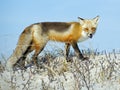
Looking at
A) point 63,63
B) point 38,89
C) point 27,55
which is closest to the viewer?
point 38,89

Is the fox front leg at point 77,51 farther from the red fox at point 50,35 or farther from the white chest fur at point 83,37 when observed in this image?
the white chest fur at point 83,37

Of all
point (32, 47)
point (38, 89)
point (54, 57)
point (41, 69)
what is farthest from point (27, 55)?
point (38, 89)

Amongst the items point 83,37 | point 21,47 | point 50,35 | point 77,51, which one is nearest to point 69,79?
point 21,47

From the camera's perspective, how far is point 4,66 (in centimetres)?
720

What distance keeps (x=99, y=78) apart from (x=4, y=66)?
2745 millimetres

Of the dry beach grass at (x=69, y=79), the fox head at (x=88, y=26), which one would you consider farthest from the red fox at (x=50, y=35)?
the dry beach grass at (x=69, y=79)

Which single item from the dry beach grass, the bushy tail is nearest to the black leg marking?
the bushy tail

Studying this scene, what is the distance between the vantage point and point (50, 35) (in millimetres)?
8930

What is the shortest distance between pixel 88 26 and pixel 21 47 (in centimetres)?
242

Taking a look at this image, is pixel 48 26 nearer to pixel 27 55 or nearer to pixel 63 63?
pixel 27 55

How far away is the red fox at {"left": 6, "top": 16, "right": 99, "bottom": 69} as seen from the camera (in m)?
8.17

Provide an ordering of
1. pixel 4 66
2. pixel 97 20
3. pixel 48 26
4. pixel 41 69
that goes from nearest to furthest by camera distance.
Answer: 1. pixel 41 69
2. pixel 4 66
3. pixel 48 26
4. pixel 97 20

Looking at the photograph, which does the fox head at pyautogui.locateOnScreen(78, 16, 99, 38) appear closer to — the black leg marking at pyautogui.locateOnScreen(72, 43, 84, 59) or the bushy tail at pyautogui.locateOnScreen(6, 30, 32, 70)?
the black leg marking at pyautogui.locateOnScreen(72, 43, 84, 59)

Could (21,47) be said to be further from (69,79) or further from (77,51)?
(69,79)
